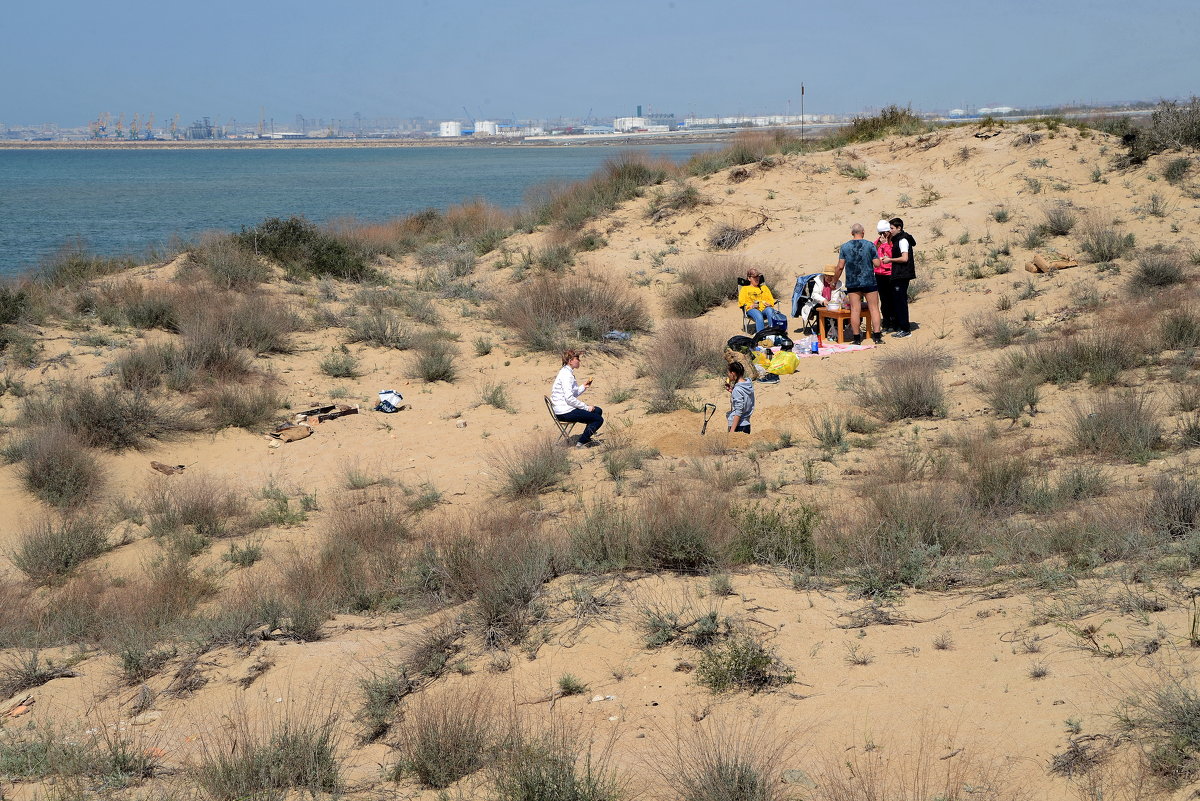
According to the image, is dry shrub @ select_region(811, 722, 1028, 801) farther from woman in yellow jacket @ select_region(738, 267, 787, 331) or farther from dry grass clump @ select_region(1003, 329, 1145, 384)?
woman in yellow jacket @ select_region(738, 267, 787, 331)

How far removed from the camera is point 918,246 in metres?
19.3

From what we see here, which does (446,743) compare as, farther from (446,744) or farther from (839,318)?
(839,318)

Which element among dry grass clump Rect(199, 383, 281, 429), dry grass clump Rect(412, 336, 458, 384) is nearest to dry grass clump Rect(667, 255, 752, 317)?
dry grass clump Rect(412, 336, 458, 384)

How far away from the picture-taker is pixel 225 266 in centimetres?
1706

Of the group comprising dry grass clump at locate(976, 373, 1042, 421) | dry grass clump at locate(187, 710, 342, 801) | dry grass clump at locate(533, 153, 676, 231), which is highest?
dry grass clump at locate(533, 153, 676, 231)

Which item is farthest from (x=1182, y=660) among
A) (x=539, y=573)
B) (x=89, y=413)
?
(x=89, y=413)

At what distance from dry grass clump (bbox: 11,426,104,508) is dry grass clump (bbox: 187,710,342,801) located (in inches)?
259

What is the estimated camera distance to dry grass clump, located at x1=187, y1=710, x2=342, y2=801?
4148 millimetres

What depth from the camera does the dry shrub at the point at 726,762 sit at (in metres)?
3.82

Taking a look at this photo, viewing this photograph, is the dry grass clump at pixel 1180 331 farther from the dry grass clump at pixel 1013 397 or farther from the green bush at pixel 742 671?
the green bush at pixel 742 671

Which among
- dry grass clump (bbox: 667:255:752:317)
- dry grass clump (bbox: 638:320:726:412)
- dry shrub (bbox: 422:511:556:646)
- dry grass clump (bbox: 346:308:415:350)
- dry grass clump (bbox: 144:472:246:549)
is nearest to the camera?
dry shrub (bbox: 422:511:556:646)

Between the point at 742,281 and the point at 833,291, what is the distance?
1.57 meters

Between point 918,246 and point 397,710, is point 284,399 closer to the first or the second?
point 397,710

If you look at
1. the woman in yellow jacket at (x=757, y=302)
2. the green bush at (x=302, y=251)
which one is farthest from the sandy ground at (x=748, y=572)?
the green bush at (x=302, y=251)
